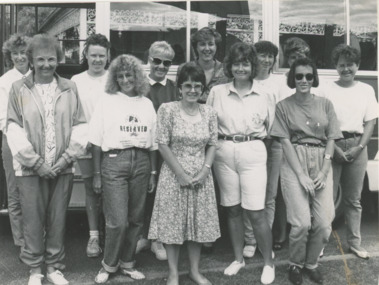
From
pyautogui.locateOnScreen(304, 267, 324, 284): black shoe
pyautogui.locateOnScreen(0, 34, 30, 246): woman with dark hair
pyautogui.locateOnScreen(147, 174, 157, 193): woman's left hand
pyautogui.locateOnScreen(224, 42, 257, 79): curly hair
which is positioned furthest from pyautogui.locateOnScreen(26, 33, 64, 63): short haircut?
pyautogui.locateOnScreen(304, 267, 324, 284): black shoe

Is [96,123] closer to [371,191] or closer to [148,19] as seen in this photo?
[148,19]

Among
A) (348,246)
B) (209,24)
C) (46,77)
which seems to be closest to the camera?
(46,77)

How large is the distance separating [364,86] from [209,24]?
5.30ft

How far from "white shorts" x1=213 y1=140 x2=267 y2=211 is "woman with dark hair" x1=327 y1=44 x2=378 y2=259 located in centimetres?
82

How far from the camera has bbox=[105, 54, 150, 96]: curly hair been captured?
133 inches

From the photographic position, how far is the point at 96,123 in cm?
338

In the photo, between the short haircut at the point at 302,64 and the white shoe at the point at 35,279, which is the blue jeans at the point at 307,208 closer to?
the short haircut at the point at 302,64

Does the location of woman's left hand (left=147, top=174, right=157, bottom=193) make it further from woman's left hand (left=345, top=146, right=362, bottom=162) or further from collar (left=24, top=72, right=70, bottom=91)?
woman's left hand (left=345, top=146, right=362, bottom=162)

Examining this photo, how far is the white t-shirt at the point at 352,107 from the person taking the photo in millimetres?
3896

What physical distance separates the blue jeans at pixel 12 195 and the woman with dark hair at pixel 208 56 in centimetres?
168

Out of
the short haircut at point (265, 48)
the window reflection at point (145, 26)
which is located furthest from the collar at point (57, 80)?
the short haircut at point (265, 48)

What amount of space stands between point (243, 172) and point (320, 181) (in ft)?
1.91

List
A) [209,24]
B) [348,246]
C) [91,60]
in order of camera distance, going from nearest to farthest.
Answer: [91,60] → [348,246] → [209,24]

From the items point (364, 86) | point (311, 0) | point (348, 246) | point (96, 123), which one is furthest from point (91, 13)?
point (348, 246)
